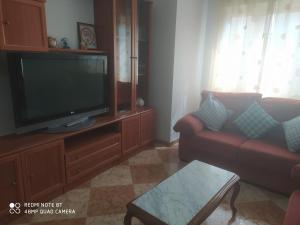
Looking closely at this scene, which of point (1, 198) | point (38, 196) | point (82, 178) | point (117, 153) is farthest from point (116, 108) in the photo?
point (1, 198)

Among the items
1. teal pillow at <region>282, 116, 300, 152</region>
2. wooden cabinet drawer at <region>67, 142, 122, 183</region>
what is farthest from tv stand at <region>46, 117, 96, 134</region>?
teal pillow at <region>282, 116, 300, 152</region>

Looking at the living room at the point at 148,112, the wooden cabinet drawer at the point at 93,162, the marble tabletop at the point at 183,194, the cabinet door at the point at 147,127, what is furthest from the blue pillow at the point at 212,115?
the wooden cabinet drawer at the point at 93,162

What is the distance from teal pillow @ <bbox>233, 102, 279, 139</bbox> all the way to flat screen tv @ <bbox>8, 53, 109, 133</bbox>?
67.2 inches

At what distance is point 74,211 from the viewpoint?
1.92m

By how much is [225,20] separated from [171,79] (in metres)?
1.23

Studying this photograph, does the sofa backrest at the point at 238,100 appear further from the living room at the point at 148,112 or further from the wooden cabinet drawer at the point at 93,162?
the wooden cabinet drawer at the point at 93,162

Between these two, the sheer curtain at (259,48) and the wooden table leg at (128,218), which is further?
the sheer curtain at (259,48)

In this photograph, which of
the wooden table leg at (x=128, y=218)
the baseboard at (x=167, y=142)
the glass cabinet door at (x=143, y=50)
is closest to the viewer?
the wooden table leg at (x=128, y=218)

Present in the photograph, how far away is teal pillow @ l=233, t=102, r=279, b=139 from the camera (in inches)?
101

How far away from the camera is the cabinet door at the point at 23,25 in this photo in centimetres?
160

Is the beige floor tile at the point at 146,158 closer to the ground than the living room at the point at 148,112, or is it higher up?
closer to the ground

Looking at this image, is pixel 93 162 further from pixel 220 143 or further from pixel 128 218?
pixel 220 143

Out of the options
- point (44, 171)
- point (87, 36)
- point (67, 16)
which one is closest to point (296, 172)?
point (44, 171)

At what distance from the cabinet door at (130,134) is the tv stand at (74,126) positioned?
0.46 m
